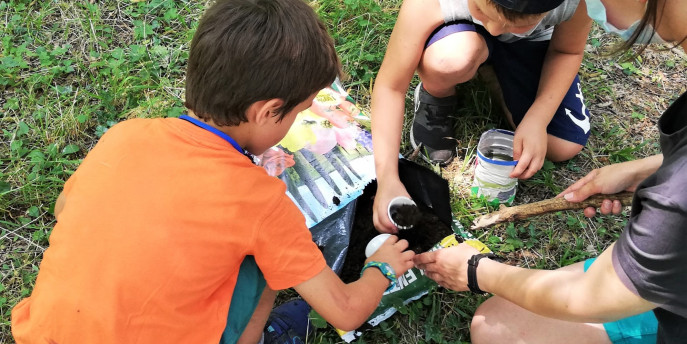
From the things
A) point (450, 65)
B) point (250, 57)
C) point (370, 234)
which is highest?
point (250, 57)

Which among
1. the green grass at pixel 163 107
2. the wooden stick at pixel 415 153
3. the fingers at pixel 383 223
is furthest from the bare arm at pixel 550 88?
the fingers at pixel 383 223

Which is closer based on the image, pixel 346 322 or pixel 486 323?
pixel 346 322

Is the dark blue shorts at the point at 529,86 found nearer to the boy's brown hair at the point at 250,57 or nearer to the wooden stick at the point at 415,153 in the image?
the wooden stick at the point at 415,153

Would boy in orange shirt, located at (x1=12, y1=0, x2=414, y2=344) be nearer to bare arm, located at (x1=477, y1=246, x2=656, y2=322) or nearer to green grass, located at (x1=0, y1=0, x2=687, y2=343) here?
bare arm, located at (x1=477, y1=246, x2=656, y2=322)

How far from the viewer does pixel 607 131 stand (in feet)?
7.79

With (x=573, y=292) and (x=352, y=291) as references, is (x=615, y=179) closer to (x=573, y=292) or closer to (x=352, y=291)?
(x=573, y=292)

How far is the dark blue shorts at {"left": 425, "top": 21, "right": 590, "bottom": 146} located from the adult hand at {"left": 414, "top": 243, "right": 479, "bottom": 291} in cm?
75

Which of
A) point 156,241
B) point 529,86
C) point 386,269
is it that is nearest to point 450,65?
point 529,86

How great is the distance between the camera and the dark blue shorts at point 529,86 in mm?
2164

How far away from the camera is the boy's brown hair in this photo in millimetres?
1340

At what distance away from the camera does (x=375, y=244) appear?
1809 mm

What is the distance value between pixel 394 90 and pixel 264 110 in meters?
0.76

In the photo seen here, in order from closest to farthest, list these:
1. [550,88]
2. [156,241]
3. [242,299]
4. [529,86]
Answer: [156,241]
[242,299]
[550,88]
[529,86]

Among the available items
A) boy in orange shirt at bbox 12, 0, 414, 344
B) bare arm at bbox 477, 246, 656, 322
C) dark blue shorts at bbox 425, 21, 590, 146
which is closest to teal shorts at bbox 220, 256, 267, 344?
boy in orange shirt at bbox 12, 0, 414, 344
